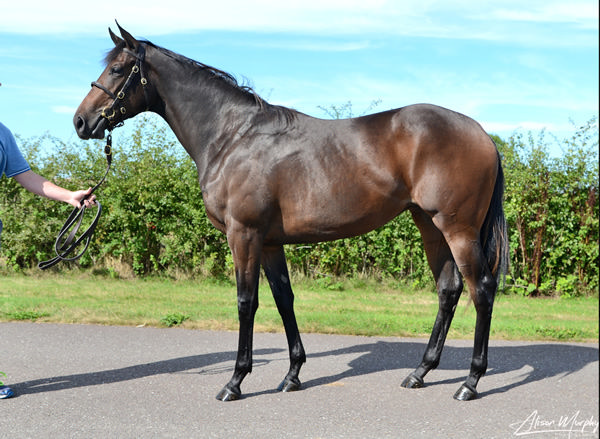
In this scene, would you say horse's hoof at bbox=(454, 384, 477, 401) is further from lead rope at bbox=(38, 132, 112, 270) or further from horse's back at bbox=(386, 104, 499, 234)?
lead rope at bbox=(38, 132, 112, 270)

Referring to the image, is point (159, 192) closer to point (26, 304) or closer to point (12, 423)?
point (26, 304)

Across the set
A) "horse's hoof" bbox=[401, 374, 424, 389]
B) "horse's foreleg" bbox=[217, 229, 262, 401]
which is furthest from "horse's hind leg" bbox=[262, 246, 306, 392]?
"horse's hoof" bbox=[401, 374, 424, 389]

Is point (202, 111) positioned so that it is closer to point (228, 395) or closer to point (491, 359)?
point (228, 395)

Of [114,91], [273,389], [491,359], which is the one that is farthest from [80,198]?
[491,359]

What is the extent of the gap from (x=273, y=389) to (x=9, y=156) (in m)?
2.57

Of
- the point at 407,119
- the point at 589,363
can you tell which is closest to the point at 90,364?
the point at 407,119

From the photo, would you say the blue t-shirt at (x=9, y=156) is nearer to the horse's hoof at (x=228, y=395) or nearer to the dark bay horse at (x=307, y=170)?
the dark bay horse at (x=307, y=170)

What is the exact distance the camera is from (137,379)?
4.93 metres

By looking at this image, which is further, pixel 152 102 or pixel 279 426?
pixel 152 102

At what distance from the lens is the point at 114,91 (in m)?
4.72

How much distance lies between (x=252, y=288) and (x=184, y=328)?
256 cm

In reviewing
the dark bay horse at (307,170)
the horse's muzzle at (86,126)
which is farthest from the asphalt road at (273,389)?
the horse's muzzle at (86,126)

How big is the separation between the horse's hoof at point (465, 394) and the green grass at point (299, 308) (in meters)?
1.21

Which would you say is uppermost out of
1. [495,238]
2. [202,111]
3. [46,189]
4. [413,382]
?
[202,111]
